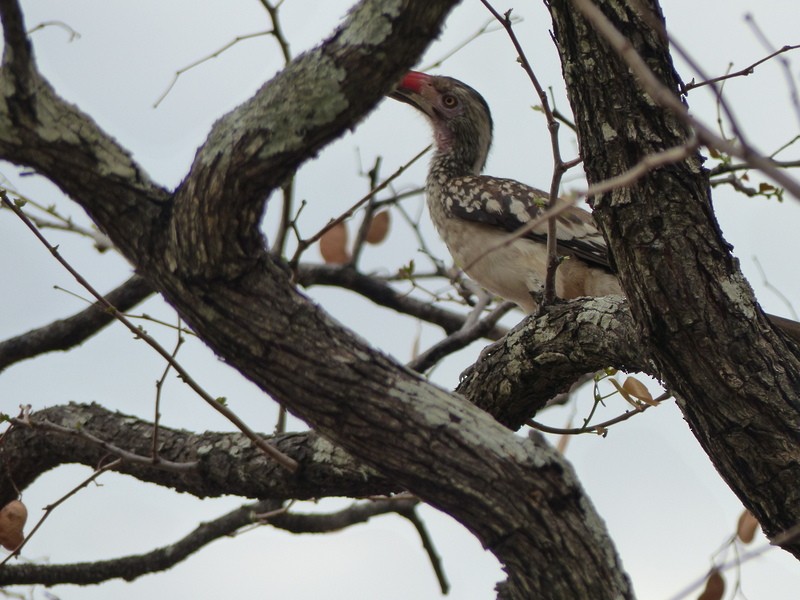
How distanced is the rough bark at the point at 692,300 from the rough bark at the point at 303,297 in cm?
67

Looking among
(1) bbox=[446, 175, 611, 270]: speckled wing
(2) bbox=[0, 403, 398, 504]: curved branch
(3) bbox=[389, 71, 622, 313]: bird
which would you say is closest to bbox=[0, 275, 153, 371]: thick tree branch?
(2) bbox=[0, 403, 398, 504]: curved branch

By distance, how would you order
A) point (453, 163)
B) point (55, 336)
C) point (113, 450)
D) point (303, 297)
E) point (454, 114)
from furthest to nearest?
point (454, 114), point (453, 163), point (55, 336), point (113, 450), point (303, 297)

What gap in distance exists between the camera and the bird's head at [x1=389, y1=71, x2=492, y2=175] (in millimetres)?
6414

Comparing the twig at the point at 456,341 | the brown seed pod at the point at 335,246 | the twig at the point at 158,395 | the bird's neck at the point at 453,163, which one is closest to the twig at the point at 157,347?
the twig at the point at 158,395

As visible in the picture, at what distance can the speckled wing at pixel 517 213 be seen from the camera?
16.8ft

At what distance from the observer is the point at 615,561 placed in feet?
7.43

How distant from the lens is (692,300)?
2807mm

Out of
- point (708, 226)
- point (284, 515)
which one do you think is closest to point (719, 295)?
point (708, 226)

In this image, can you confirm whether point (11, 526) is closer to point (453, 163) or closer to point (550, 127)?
point (550, 127)

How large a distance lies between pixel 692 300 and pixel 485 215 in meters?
2.69

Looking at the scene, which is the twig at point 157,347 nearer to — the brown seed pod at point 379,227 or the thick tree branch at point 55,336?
the thick tree branch at point 55,336

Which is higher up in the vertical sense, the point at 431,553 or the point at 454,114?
the point at 454,114

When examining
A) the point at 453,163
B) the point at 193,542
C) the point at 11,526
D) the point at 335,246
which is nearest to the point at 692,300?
the point at 11,526

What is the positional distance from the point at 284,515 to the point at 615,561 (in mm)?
2704
